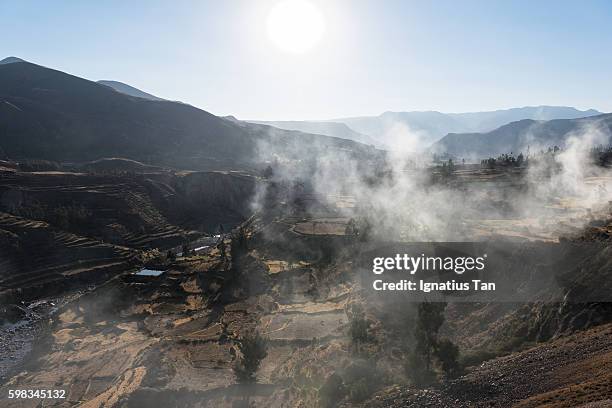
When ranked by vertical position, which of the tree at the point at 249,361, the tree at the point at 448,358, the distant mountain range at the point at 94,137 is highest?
the distant mountain range at the point at 94,137

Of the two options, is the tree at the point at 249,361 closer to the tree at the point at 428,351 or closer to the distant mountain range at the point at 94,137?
the tree at the point at 428,351

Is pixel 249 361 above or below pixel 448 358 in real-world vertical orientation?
below

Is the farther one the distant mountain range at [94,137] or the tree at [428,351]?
the distant mountain range at [94,137]

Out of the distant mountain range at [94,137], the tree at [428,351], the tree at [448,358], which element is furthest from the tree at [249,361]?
the distant mountain range at [94,137]

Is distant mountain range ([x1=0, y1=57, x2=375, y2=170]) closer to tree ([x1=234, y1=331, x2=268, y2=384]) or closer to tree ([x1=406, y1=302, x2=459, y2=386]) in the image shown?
tree ([x1=234, y1=331, x2=268, y2=384])

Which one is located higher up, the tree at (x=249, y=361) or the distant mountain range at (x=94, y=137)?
the distant mountain range at (x=94, y=137)

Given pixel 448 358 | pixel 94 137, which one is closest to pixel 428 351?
pixel 448 358

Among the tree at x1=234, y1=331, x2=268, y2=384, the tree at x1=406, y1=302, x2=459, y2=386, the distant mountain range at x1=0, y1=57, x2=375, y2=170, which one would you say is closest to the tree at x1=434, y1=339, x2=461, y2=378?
the tree at x1=406, y1=302, x2=459, y2=386

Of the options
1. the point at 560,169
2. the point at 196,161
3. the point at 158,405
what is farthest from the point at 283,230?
the point at 196,161

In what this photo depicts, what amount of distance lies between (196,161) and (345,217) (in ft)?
342

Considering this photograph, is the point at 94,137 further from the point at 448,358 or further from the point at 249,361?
the point at 448,358

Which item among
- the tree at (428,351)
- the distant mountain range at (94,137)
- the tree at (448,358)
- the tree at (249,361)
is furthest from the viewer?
the distant mountain range at (94,137)

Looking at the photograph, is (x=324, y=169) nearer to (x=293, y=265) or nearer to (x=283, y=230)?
(x=283, y=230)

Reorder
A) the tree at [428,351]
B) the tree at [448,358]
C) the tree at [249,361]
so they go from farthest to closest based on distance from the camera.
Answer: the tree at [249,361]
the tree at [428,351]
the tree at [448,358]
